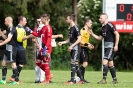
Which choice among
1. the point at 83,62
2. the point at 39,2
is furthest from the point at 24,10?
the point at 83,62

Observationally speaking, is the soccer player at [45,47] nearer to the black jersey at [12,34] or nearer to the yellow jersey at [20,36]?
the black jersey at [12,34]

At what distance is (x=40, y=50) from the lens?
16.7 meters

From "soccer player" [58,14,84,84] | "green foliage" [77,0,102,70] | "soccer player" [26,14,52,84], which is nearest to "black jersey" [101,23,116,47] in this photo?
"soccer player" [58,14,84,84]

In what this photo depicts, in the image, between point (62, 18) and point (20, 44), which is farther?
point (62, 18)

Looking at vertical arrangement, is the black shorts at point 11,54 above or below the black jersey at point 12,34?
below

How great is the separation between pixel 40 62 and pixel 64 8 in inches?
1207

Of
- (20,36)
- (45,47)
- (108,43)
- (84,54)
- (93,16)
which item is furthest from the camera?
(93,16)

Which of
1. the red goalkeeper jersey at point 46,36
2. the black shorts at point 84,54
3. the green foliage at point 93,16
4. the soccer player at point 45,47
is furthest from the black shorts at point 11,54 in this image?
the green foliage at point 93,16

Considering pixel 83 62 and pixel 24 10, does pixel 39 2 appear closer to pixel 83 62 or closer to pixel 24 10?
pixel 24 10

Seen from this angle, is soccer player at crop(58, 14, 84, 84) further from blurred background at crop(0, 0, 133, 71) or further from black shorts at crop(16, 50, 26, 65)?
blurred background at crop(0, 0, 133, 71)

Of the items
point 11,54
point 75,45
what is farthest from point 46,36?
point 11,54

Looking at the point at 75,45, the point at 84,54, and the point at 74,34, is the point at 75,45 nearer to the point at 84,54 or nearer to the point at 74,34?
the point at 74,34

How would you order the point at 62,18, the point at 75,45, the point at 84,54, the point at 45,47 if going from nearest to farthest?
the point at 45,47 < the point at 75,45 < the point at 84,54 < the point at 62,18

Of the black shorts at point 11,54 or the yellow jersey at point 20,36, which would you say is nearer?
the black shorts at point 11,54
